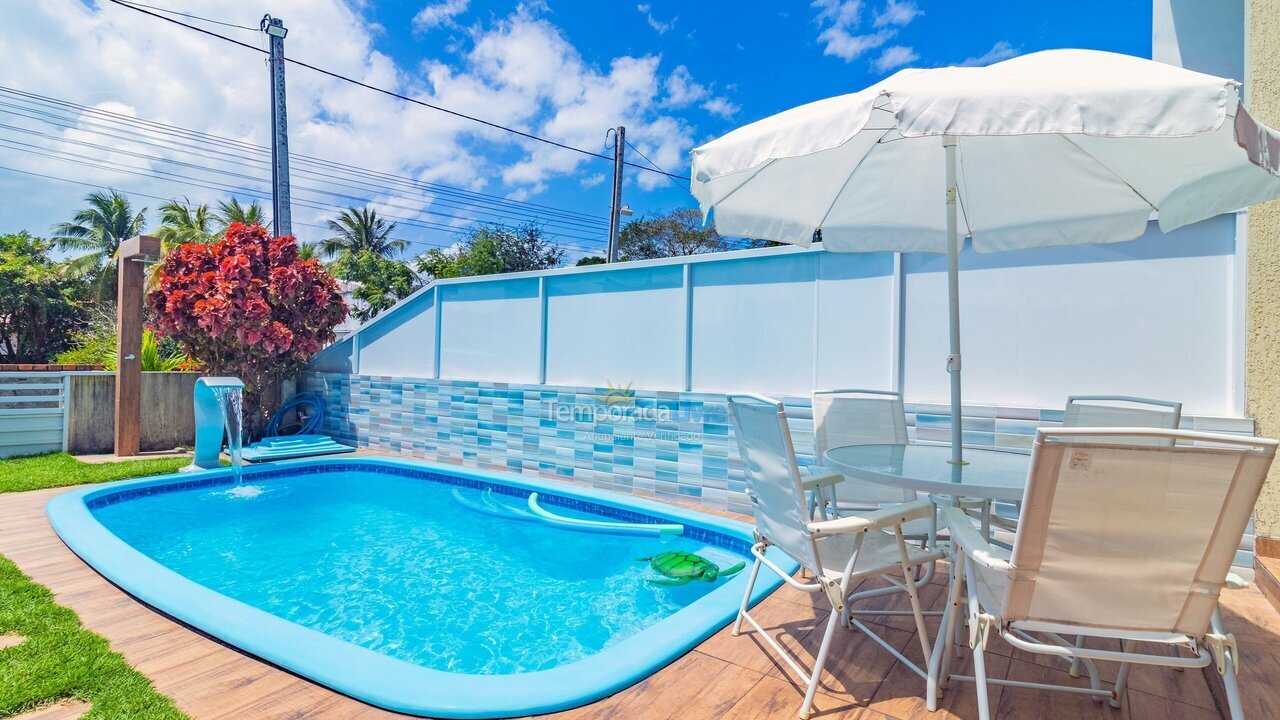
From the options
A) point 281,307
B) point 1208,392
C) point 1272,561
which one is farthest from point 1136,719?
point 281,307

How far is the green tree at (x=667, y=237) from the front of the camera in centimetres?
2945

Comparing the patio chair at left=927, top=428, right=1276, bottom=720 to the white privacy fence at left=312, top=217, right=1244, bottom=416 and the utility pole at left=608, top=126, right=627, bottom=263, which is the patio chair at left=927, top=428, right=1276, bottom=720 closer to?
the white privacy fence at left=312, top=217, right=1244, bottom=416

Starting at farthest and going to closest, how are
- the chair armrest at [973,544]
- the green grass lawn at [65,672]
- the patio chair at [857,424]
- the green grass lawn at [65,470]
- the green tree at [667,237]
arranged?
the green tree at [667,237] < the green grass lawn at [65,470] < the patio chair at [857,424] < the green grass lawn at [65,672] < the chair armrest at [973,544]

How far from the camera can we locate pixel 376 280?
22516mm

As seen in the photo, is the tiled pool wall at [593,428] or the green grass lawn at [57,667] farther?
the tiled pool wall at [593,428]

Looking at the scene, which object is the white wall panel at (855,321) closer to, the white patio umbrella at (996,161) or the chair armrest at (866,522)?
the white patio umbrella at (996,161)

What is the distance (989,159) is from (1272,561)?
293 centimetres

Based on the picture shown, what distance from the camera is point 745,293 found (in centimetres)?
572

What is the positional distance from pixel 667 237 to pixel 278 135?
2070cm

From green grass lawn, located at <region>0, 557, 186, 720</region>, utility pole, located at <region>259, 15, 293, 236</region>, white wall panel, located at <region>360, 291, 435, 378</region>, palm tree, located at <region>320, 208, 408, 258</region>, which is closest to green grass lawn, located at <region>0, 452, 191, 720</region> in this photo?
green grass lawn, located at <region>0, 557, 186, 720</region>

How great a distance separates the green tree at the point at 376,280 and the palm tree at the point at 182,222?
202 inches

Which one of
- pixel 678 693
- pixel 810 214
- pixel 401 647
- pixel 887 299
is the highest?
pixel 810 214

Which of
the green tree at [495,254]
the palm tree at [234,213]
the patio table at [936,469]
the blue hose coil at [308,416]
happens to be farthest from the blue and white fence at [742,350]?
the palm tree at [234,213]

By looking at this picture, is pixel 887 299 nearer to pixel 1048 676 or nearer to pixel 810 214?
pixel 810 214
